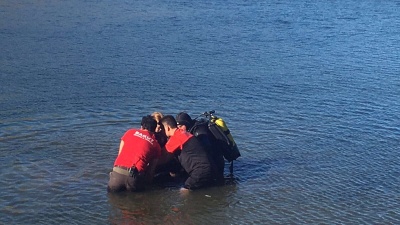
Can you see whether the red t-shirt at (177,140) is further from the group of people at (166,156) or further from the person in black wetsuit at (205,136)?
the person in black wetsuit at (205,136)

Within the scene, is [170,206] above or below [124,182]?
below

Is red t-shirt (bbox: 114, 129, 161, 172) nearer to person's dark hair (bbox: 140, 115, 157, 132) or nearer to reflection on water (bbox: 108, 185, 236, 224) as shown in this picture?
person's dark hair (bbox: 140, 115, 157, 132)

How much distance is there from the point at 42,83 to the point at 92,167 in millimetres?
5555

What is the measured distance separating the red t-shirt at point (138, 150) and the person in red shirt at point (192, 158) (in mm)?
336

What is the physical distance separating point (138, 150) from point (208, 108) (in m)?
4.89

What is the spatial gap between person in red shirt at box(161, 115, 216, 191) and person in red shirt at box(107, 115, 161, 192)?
313 mm

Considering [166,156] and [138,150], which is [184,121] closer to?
[166,156]

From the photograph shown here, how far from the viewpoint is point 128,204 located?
30.5 feet

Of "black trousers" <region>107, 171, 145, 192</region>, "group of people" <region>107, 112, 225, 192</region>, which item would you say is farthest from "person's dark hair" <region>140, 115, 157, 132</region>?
"black trousers" <region>107, 171, 145, 192</region>

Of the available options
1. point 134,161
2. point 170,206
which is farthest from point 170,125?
point 170,206

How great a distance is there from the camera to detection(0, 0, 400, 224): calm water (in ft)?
30.7

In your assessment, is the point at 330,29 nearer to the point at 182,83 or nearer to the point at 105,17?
the point at 105,17

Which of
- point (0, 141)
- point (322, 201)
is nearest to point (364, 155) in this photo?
point (322, 201)

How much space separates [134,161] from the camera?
939cm
